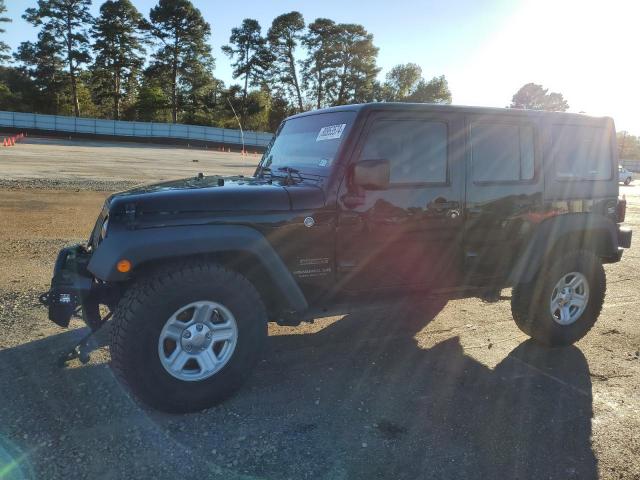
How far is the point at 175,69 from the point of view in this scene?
58531 mm

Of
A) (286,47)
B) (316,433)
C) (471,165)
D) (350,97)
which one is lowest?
(316,433)

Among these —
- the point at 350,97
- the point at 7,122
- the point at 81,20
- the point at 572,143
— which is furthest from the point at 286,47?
the point at 572,143

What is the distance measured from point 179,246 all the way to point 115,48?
63.4m

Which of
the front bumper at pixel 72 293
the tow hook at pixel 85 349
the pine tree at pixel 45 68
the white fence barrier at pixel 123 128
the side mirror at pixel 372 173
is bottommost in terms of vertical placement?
the tow hook at pixel 85 349

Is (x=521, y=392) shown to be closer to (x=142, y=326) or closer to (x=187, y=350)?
(x=187, y=350)

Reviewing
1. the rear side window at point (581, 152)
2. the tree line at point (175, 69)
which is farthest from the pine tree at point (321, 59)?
the rear side window at point (581, 152)

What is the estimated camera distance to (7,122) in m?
46.5

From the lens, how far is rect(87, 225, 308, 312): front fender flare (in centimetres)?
282

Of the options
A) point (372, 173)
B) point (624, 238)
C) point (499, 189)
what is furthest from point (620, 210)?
point (372, 173)

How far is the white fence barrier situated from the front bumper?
4571 cm

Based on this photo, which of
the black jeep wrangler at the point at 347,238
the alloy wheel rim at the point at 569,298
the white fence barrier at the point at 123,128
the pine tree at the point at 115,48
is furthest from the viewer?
the pine tree at the point at 115,48

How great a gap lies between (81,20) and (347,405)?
67.2m

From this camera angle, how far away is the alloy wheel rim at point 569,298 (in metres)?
4.36

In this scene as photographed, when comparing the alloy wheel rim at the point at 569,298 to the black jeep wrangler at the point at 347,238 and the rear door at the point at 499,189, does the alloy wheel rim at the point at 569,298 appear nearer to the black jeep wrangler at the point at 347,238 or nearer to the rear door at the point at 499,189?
the black jeep wrangler at the point at 347,238
